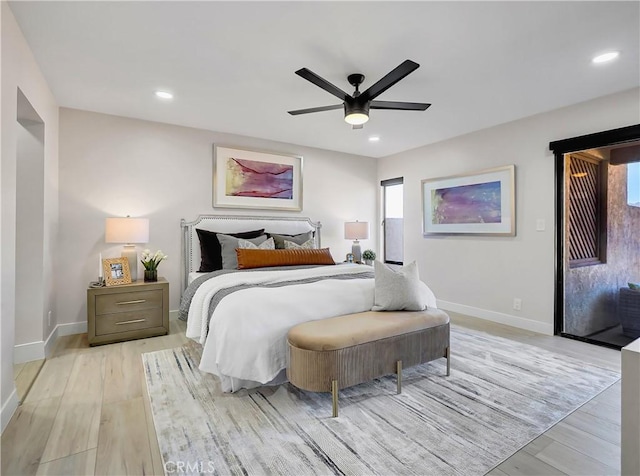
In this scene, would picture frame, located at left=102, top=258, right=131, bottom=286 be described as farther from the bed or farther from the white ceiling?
the white ceiling

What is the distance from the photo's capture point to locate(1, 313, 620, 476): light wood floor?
1.60 m

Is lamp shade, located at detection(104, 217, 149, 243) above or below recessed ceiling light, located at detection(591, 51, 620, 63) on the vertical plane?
below

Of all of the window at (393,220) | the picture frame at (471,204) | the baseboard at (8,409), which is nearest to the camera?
the baseboard at (8,409)

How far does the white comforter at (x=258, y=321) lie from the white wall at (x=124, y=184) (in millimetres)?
1799

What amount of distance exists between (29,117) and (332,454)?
136 inches

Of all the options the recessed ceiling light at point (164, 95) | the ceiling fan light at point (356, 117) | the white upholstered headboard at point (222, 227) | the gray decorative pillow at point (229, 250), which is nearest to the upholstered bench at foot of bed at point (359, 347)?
the ceiling fan light at point (356, 117)

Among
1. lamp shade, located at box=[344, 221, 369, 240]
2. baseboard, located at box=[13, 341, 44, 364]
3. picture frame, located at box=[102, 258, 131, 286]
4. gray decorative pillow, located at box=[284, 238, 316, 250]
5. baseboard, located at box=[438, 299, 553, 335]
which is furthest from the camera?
lamp shade, located at box=[344, 221, 369, 240]

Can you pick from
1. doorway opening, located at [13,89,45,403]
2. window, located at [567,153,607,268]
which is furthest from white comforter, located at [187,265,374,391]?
window, located at [567,153,607,268]

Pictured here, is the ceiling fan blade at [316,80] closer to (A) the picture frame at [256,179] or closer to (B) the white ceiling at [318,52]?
(B) the white ceiling at [318,52]

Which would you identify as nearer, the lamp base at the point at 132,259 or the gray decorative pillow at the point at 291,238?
the lamp base at the point at 132,259

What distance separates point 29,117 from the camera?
2768mm

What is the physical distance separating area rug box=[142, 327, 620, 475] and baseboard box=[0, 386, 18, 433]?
0.75 m

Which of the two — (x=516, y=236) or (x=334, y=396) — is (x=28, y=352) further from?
(x=516, y=236)

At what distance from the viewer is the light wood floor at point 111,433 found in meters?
1.60
